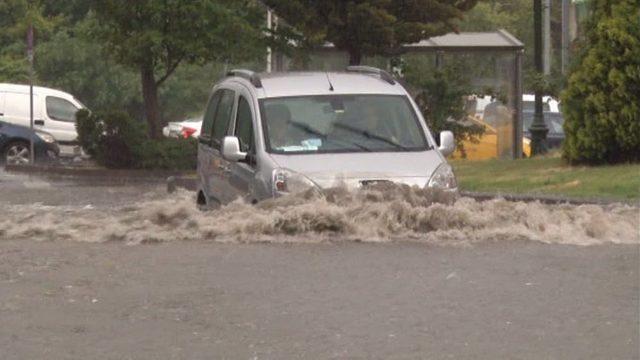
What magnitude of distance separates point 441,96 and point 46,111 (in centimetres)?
1137

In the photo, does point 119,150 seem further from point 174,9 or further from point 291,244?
point 291,244

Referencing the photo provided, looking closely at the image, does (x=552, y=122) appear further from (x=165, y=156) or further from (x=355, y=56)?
(x=165, y=156)

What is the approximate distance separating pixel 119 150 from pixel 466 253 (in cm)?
2043

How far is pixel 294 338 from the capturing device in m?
7.00

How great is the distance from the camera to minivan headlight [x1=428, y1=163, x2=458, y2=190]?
11.8m

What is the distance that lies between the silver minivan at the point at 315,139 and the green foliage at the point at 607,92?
20.3 ft

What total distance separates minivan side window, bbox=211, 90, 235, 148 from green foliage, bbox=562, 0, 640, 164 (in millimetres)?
7143

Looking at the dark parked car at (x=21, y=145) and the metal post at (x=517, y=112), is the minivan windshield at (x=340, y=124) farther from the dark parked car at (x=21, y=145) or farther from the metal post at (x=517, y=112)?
the dark parked car at (x=21, y=145)

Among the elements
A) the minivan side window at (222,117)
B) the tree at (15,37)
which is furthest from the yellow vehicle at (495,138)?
the minivan side window at (222,117)

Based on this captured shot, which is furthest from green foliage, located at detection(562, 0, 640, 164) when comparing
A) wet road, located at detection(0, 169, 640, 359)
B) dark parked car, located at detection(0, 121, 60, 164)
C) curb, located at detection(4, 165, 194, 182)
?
dark parked car, located at detection(0, 121, 60, 164)

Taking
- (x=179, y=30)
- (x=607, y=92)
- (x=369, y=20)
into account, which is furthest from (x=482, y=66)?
(x=607, y=92)

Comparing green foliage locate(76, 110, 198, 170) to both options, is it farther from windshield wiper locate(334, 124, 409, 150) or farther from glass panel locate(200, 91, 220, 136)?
windshield wiper locate(334, 124, 409, 150)

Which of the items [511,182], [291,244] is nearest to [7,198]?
[511,182]

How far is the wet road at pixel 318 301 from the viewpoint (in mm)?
6879
